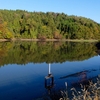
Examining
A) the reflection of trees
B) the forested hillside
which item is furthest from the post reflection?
the forested hillside

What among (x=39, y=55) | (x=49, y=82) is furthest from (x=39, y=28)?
(x=49, y=82)

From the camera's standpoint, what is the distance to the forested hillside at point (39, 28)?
77125 millimetres

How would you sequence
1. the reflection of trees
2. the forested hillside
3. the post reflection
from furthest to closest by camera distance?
the forested hillside → the reflection of trees → the post reflection

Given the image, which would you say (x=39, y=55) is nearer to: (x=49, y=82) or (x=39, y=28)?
(x=49, y=82)

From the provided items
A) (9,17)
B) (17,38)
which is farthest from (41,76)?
(9,17)

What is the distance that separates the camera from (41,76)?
15320mm

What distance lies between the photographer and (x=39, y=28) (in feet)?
279

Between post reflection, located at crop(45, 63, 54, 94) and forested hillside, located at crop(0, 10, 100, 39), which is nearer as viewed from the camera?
post reflection, located at crop(45, 63, 54, 94)

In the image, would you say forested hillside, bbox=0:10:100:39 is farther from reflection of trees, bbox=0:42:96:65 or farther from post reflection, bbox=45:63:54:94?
post reflection, bbox=45:63:54:94

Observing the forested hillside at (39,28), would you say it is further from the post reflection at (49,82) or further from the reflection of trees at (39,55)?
the post reflection at (49,82)

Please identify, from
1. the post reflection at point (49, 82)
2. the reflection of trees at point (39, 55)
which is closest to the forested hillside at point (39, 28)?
the reflection of trees at point (39, 55)

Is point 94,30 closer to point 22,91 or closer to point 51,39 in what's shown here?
point 51,39

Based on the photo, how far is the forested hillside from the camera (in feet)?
253

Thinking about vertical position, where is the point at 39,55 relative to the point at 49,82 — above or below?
above
